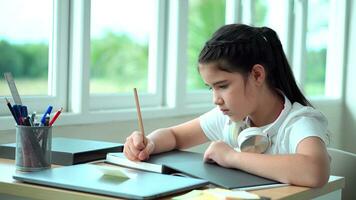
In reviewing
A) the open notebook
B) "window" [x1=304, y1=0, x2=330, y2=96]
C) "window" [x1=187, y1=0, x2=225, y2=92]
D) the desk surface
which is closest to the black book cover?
the open notebook

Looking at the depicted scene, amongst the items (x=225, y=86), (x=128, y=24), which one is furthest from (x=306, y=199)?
(x=128, y=24)

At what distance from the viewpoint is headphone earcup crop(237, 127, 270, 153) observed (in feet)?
4.96

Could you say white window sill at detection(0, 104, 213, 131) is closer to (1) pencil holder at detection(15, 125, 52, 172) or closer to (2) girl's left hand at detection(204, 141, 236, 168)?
(1) pencil holder at detection(15, 125, 52, 172)

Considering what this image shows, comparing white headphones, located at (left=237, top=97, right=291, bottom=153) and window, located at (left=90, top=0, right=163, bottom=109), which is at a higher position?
window, located at (left=90, top=0, right=163, bottom=109)

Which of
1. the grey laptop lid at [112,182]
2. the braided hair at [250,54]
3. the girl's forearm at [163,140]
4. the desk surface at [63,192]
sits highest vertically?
the braided hair at [250,54]

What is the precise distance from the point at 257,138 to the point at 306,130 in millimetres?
130

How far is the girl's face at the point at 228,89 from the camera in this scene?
1517 millimetres

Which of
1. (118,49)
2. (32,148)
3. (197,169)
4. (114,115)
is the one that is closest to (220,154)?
(197,169)

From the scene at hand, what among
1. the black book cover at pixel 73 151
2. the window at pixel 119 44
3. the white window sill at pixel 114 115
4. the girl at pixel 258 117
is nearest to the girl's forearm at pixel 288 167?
the girl at pixel 258 117

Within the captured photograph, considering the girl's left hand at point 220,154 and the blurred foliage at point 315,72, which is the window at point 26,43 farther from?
the blurred foliage at point 315,72

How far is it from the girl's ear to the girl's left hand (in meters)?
0.22

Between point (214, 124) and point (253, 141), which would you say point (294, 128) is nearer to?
point (253, 141)

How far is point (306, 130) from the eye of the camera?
4.80ft

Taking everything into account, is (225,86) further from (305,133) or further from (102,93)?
(102,93)
